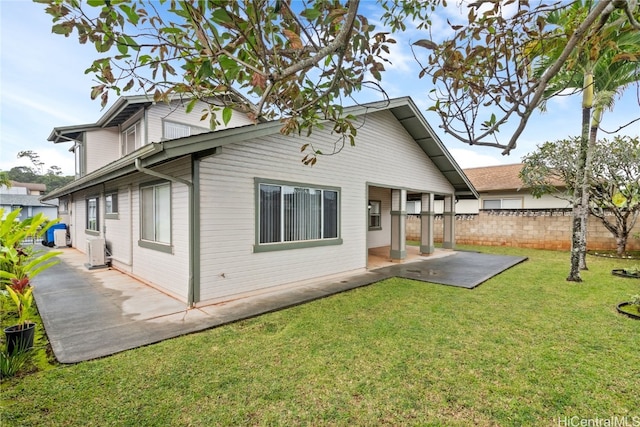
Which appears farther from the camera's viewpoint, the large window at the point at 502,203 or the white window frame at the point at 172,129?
the large window at the point at 502,203

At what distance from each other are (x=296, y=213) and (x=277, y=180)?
957mm

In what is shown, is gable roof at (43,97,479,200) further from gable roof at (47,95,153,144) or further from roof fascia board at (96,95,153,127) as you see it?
roof fascia board at (96,95,153,127)

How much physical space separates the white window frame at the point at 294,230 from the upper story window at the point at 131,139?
603 centimetres

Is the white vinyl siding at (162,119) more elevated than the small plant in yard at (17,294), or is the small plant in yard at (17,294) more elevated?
the white vinyl siding at (162,119)

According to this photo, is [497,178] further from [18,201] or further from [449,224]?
[18,201]

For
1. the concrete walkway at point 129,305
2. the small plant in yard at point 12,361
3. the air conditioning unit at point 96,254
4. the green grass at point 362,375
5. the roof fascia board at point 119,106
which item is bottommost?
the green grass at point 362,375

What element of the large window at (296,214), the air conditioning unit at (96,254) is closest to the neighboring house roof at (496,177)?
the large window at (296,214)

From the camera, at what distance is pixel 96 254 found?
912 centimetres

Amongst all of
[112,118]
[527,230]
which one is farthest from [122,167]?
[527,230]

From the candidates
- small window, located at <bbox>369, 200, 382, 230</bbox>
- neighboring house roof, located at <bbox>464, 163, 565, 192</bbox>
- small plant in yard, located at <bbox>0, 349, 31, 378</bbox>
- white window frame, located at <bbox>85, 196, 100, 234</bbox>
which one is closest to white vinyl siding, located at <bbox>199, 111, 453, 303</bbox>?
small plant in yard, located at <bbox>0, 349, 31, 378</bbox>

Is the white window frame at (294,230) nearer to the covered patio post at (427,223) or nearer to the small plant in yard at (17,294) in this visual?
the small plant in yard at (17,294)

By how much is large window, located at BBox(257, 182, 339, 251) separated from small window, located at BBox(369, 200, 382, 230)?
6044 mm

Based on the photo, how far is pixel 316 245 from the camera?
302 inches

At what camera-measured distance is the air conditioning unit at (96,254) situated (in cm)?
908
